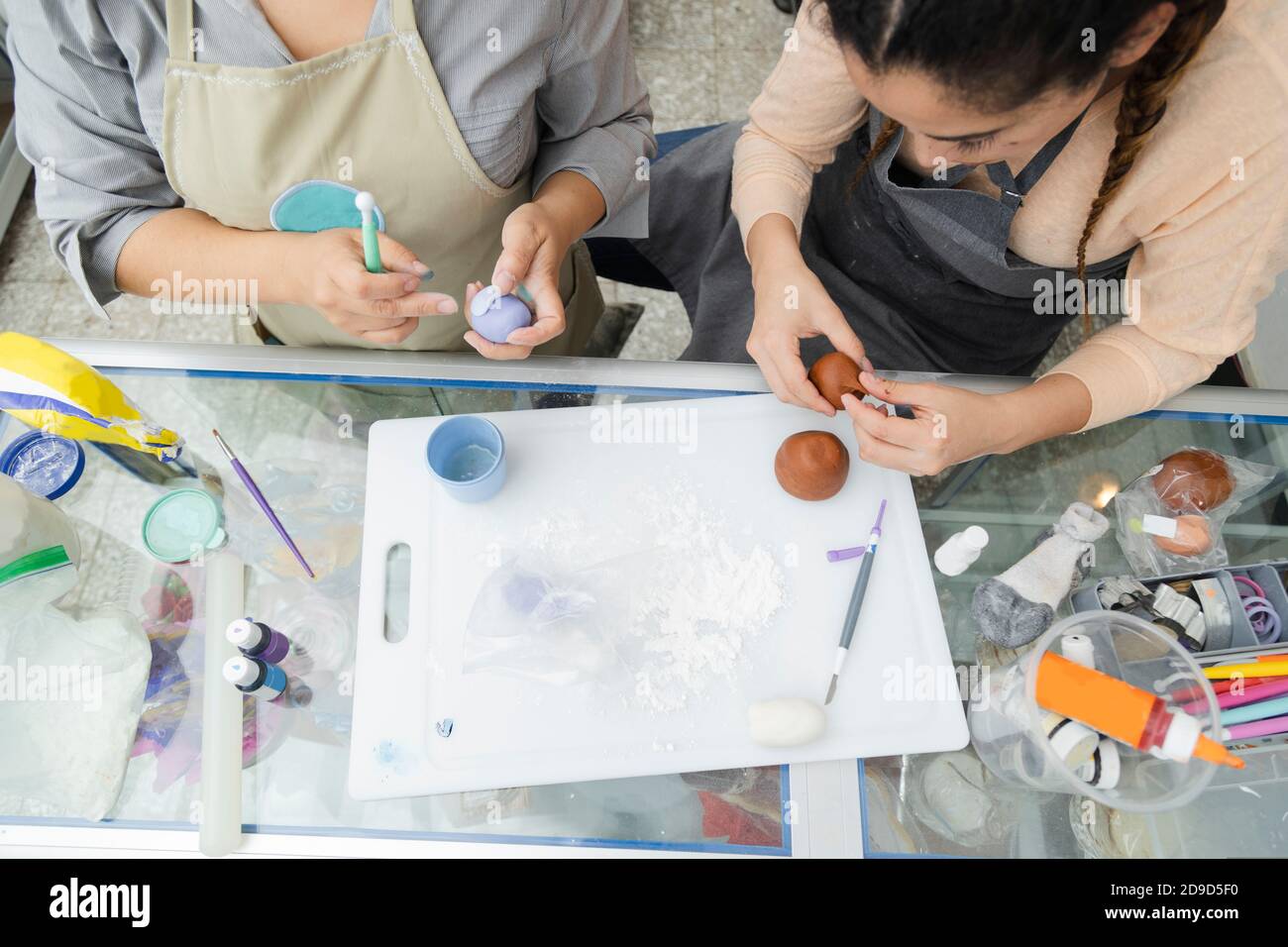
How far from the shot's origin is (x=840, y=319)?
1.00 metres

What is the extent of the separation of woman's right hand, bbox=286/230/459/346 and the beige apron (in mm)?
79

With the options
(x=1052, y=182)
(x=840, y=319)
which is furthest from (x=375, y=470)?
(x=1052, y=182)

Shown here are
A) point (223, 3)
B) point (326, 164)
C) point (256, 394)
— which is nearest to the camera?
point (223, 3)

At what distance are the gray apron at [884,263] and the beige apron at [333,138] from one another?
0.37m

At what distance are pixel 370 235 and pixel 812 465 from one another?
1.79ft

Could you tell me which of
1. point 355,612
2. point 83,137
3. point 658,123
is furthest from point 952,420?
point 658,123

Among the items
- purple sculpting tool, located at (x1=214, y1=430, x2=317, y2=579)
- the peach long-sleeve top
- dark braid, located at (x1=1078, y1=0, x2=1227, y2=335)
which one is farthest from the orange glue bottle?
purple sculpting tool, located at (x1=214, y1=430, x2=317, y2=579)

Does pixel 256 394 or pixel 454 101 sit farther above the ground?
pixel 454 101

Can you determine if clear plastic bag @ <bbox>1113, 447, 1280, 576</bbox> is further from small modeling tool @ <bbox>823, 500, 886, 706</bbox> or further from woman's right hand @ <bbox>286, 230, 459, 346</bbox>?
woman's right hand @ <bbox>286, 230, 459, 346</bbox>

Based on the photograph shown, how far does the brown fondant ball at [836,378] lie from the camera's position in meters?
0.96

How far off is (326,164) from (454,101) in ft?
0.54

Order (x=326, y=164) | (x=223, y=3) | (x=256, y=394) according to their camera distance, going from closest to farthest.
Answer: (x=223, y=3), (x=326, y=164), (x=256, y=394)

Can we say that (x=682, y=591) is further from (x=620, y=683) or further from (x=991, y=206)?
(x=991, y=206)

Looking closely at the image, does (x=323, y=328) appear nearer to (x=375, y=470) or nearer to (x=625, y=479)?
(x=375, y=470)
